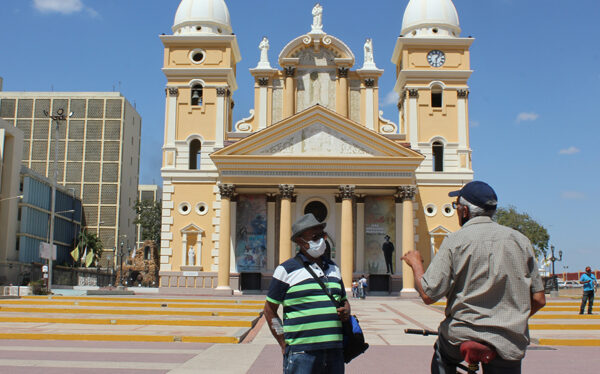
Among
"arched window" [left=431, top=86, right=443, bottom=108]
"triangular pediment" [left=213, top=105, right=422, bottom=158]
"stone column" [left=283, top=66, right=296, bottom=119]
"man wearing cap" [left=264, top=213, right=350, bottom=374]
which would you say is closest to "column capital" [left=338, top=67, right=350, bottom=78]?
"stone column" [left=283, top=66, right=296, bottom=119]

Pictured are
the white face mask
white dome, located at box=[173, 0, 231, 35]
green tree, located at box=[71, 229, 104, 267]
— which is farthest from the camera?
green tree, located at box=[71, 229, 104, 267]

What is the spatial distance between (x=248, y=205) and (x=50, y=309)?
20564mm

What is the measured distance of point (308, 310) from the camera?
590 cm

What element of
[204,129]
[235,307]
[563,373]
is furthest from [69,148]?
[563,373]

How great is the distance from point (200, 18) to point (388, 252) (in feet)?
68.4

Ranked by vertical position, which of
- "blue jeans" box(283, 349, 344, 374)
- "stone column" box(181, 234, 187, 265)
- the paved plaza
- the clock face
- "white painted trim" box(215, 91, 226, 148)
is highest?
the clock face

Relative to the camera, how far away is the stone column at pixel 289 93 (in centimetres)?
4444

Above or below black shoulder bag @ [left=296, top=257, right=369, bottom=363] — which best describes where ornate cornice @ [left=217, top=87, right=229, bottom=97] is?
above

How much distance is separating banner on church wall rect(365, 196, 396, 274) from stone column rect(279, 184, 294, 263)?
5.72m

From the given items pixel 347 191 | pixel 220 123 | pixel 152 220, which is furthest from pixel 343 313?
pixel 152 220

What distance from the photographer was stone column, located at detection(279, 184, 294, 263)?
38.9m

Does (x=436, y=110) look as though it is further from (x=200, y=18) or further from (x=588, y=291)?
(x=588, y=291)

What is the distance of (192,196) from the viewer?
43.9 m

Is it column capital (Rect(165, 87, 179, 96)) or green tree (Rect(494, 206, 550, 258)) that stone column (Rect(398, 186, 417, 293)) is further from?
green tree (Rect(494, 206, 550, 258))
